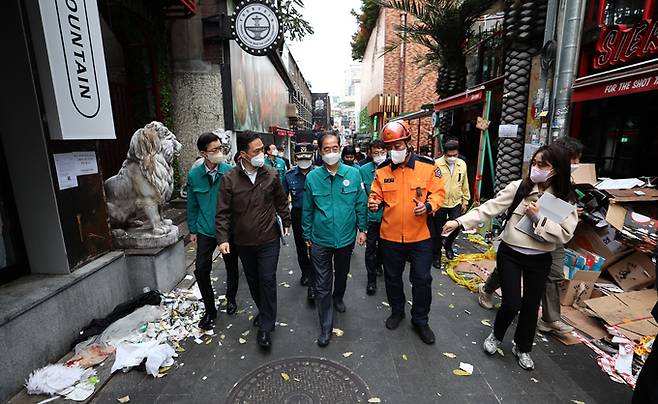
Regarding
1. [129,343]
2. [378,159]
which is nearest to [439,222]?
[378,159]

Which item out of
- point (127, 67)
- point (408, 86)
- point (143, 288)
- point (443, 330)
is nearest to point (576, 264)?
point (443, 330)

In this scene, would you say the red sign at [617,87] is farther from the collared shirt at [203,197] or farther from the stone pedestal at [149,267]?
the stone pedestal at [149,267]

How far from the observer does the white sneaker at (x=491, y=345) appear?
3.12 metres

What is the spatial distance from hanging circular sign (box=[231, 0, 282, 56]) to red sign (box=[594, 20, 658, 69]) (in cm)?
655

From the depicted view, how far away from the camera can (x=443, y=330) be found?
3576mm

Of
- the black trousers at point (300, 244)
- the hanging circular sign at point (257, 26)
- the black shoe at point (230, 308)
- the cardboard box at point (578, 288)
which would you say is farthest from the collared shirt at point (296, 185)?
the hanging circular sign at point (257, 26)

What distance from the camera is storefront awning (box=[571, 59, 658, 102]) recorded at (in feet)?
12.6

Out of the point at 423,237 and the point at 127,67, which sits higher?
the point at 127,67

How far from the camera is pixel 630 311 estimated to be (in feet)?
11.3

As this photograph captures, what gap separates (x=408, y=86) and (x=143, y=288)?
22.3 metres

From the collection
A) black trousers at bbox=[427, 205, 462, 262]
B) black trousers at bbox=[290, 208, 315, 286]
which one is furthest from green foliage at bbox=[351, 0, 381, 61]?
A: black trousers at bbox=[290, 208, 315, 286]

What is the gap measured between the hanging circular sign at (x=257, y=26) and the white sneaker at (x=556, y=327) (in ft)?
25.7

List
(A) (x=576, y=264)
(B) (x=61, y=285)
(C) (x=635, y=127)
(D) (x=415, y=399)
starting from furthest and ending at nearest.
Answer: (C) (x=635, y=127) < (A) (x=576, y=264) < (B) (x=61, y=285) < (D) (x=415, y=399)

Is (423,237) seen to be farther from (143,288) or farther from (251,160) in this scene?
(143,288)
